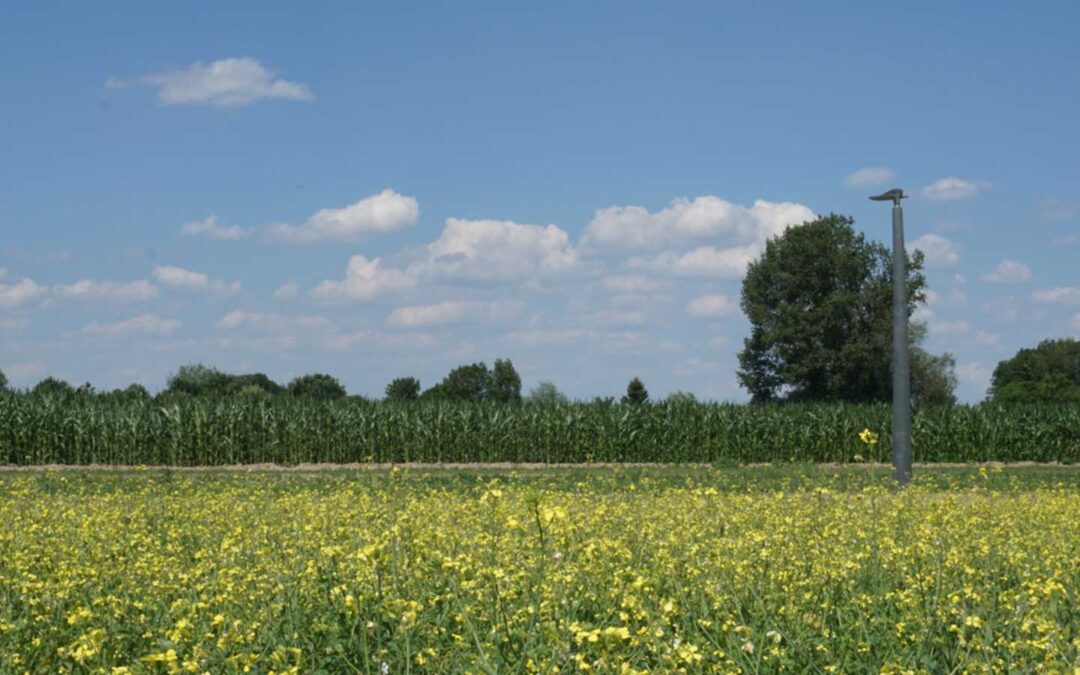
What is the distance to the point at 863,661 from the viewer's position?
6.32m

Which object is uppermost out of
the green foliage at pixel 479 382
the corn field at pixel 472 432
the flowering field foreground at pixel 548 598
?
the green foliage at pixel 479 382

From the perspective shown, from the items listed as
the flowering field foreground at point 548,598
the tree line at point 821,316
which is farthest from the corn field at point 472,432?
the flowering field foreground at point 548,598

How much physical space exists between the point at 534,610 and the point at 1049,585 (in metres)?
2.72

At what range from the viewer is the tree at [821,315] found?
65.6 m

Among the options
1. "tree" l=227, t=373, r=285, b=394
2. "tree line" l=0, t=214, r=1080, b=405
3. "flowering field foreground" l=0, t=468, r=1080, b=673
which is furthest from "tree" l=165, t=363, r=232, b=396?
"flowering field foreground" l=0, t=468, r=1080, b=673

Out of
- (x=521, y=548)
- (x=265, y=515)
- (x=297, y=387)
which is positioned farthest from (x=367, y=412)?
(x=297, y=387)

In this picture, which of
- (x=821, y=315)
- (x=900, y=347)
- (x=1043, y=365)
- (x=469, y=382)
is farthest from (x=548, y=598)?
(x=1043, y=365)

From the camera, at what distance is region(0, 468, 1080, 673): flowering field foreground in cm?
554

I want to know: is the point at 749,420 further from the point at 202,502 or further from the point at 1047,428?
the point at 202,502

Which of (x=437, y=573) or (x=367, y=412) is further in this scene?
(x=367, y=412)

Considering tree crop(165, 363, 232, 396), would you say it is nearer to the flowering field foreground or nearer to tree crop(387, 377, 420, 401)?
tree crop(387, 377, 420, 401)

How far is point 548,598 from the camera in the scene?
21.0ft

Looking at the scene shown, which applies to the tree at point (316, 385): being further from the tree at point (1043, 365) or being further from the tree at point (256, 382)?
the tree at point (1043, 365)

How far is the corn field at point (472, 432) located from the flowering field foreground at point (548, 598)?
98.8ft
